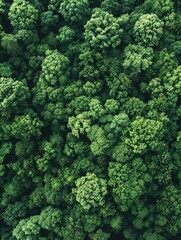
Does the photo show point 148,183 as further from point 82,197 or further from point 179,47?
point 179,47

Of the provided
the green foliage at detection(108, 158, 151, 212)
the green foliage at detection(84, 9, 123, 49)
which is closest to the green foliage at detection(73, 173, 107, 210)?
the green foliage at detection(108, 158, 151, 212)

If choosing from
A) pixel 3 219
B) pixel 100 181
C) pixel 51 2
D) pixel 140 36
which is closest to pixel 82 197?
pixel 100 181

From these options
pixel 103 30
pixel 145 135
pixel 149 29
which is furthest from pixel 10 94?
pixel 149 29

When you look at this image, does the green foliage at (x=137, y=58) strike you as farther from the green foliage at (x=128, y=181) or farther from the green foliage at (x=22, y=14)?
the green foliage at (x=22, y=14)

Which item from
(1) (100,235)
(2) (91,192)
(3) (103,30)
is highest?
(3) (103,30)

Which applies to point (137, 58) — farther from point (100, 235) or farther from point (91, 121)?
point (100, 235)

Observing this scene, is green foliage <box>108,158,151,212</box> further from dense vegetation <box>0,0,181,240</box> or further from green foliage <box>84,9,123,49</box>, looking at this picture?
green foliage <box>84,9,123,49</box>
